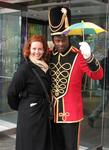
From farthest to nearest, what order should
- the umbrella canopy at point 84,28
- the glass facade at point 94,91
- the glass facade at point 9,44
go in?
the glass facade at point 9,44, the glass facade at point 94,91, the umbrella canopy at point 84,28

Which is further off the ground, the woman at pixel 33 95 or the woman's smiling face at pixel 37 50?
the woman's smiling face at pixel 37 50

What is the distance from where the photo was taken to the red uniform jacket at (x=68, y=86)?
3.17m

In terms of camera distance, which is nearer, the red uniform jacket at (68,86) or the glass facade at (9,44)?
the red uniform jacket at (68,86)

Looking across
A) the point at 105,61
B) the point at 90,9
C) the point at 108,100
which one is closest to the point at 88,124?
the point at 108,100

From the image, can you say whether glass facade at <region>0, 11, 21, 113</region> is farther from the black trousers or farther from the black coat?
the black trousers

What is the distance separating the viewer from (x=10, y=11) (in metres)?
6.09

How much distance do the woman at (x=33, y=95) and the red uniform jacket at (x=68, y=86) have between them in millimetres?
91

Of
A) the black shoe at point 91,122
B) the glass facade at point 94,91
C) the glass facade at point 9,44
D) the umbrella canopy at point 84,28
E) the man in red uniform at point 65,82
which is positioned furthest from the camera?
the glass facade at point 9,44

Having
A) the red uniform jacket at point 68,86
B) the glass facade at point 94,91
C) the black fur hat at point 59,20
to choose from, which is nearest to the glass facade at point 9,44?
the glass facade at point 94,91

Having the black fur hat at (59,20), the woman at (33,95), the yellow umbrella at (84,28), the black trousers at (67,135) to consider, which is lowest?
the black trousers at (67,135)

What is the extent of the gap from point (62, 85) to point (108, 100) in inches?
75.2

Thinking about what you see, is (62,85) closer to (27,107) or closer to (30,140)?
(27,107)

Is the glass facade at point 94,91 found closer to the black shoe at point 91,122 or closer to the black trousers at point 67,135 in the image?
the black shoe at point 91,122

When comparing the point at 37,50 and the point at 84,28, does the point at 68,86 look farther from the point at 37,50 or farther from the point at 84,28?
the point at 84,28
